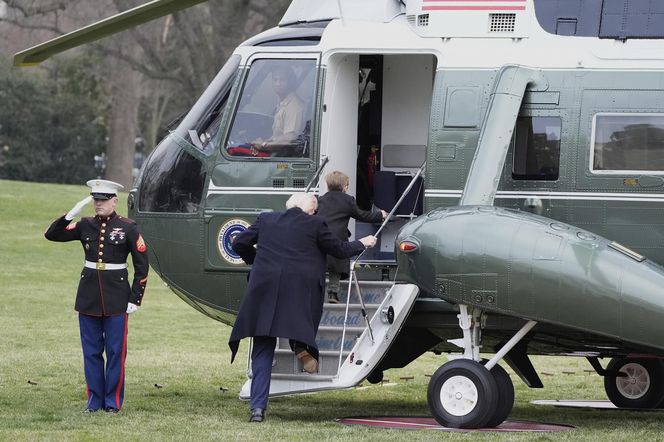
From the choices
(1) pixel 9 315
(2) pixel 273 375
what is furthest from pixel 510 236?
(1) pixel 9 315

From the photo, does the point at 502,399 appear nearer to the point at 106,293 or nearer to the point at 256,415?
the point at 256,415

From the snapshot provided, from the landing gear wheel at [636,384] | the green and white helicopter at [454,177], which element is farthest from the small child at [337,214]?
the landing gear wheel at [636,384]

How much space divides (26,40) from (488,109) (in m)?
30.2

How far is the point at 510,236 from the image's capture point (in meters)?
9.16

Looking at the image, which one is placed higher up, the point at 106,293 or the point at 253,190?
the point at 253,190

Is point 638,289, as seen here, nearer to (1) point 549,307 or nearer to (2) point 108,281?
(1) point 549,307

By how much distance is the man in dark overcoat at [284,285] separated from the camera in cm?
958

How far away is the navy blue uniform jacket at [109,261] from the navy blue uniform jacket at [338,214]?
1397mm

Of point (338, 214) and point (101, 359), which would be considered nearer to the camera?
point (101, 359)

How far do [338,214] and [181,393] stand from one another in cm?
255

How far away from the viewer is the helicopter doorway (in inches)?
445

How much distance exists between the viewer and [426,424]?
980 centimetres

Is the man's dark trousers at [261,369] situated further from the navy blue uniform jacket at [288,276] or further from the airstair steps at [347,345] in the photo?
the airstair steps at [347,345]

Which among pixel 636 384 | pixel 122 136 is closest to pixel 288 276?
pixel 636 384
